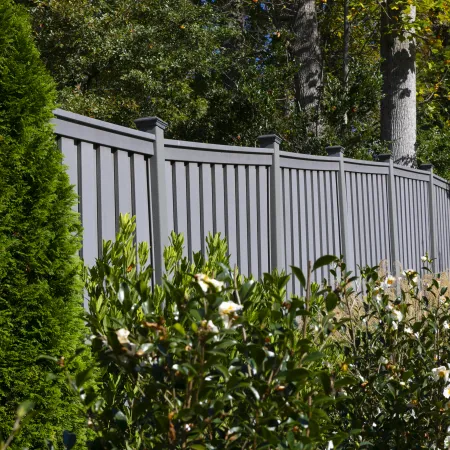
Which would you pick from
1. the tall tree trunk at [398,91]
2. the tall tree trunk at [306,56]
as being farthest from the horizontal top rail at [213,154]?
the tall tree trunk at [306,56]

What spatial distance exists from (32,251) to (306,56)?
1062cm

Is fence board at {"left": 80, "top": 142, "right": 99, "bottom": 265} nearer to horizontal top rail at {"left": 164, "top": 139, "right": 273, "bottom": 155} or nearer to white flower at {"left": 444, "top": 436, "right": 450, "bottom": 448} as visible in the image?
horizontal top rail at {"left": 164, "top": 139, "right": 273, "bottom": 155}

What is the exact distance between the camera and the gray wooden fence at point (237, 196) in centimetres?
368

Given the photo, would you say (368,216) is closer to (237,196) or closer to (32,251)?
(237,196)

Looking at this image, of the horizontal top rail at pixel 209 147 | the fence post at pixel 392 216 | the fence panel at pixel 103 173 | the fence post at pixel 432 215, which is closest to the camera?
the fence panel at pixel 103 173

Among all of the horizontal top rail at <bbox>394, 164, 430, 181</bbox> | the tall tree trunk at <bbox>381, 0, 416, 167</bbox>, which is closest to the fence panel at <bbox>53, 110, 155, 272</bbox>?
the horizontal top rail at <bbox>394, 164, 430, 181</bbox>

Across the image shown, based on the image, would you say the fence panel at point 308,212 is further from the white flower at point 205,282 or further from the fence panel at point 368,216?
the white flower at point 205,282

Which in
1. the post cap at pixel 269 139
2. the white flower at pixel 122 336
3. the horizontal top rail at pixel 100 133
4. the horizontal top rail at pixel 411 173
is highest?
the horizontal top rail at pixel 411 173

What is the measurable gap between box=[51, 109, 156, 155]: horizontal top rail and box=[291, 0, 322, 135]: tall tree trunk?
8060 mm

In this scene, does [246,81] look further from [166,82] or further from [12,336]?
[12,336]

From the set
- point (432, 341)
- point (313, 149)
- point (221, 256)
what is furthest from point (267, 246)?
point (313, 149)

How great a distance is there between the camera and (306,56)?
12.8 metres

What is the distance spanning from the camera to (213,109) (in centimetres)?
1209

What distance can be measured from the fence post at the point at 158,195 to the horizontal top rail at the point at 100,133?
5 cm
